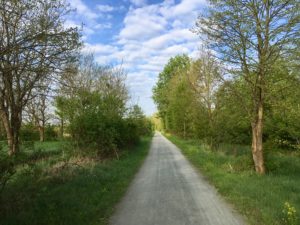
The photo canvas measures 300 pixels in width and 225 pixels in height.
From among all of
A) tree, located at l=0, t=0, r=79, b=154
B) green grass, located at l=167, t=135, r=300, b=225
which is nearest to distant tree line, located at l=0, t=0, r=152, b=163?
tree, located at l=0, t=0, r=79, b=154

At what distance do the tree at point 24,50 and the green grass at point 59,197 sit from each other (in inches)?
43.6

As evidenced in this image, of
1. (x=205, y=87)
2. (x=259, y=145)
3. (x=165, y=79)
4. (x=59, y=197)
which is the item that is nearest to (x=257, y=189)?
(x=259, y=145)

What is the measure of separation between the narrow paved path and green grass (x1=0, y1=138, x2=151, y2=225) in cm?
48

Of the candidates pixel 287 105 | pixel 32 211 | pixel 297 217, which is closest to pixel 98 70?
pixel 287 105

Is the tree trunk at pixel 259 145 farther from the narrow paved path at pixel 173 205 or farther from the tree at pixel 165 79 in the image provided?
the tree at pixel 165 79

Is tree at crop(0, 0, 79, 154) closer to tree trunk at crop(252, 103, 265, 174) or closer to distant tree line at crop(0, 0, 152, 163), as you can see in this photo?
distant tree line at crop(0, 0, 152, 163)

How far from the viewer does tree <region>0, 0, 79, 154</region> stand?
6438 mm

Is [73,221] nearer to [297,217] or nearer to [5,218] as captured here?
[5,218]

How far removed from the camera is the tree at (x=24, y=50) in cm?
644

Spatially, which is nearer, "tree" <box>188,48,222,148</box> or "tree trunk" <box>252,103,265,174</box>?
"tree trunk" <box>252,103,265,174</box>

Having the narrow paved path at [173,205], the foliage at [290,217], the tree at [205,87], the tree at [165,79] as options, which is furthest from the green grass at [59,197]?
the tree at [165,79]

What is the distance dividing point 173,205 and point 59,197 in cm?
310

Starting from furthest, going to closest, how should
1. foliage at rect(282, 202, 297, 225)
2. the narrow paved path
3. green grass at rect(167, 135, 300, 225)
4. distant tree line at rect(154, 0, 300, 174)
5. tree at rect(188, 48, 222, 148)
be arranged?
1. tree at rect(188, 48, 222, 148)
2. distant tree line at rect(154, 0, 300, 174)
3. green grass at rect(167, 135, 300, 225)
4. the narrow paved path
5. foliage at rect(282, 202, 297, 225)

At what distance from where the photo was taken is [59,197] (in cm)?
825
